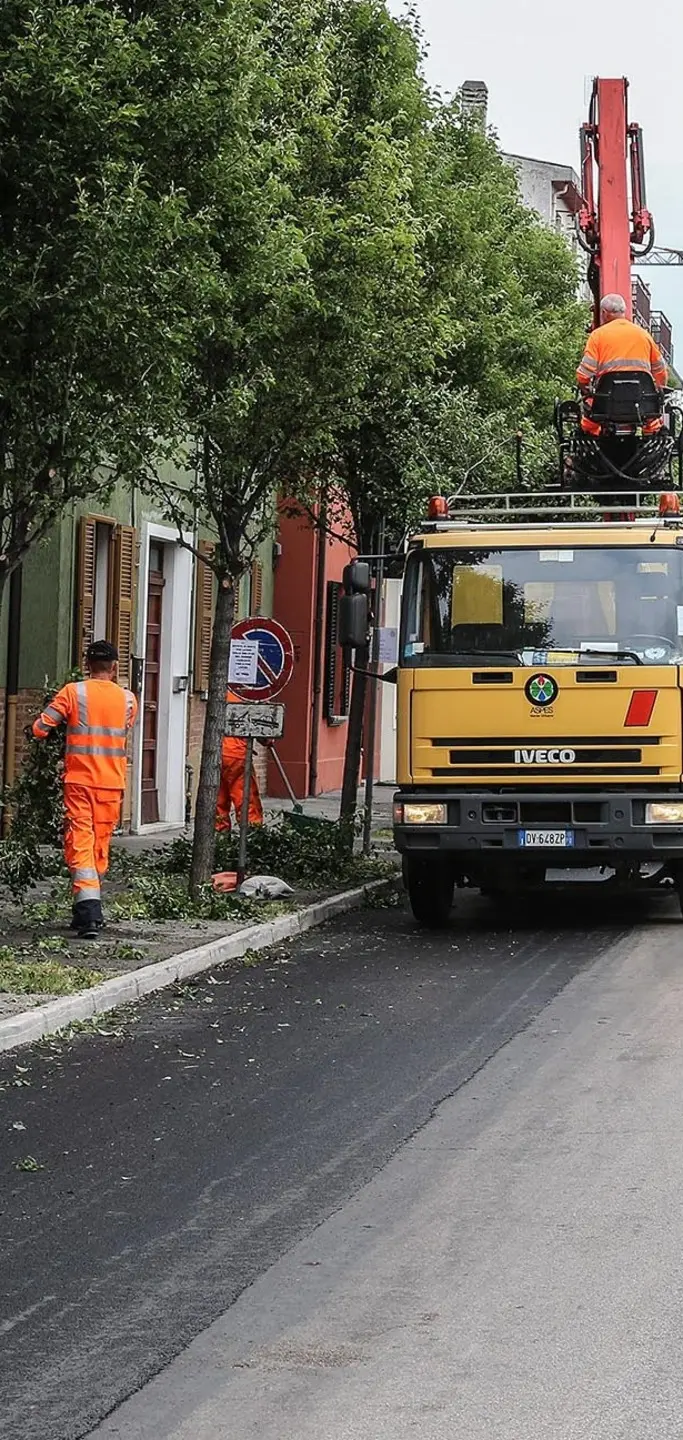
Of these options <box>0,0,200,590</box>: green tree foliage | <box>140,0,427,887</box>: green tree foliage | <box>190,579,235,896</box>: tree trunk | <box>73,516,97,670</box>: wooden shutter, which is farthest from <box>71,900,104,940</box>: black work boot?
<box>73,516,97,670</box>: wooden shutter

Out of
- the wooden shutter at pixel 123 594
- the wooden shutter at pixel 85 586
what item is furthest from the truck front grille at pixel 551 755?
the wooden shutter at pixel 123 594

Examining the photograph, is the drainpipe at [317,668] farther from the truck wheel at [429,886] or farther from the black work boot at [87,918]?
the black work boot at [87,918]

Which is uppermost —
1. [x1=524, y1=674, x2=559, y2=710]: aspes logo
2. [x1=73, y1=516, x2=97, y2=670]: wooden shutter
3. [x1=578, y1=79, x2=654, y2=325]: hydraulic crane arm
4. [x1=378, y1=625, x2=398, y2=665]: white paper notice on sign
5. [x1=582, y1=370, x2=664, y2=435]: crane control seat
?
[x1=578, y1=79, x2=654, y2=325]: hydraulic crane arm

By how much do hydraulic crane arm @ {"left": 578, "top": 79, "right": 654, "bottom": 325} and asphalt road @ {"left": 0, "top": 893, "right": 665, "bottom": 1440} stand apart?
7.17 m

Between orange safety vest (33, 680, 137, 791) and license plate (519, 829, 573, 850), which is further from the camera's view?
license plate (519, 829, 573, 850)

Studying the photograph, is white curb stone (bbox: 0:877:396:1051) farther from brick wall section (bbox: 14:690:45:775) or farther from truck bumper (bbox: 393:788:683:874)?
brick wall section (bbox: 14:690:45:775)

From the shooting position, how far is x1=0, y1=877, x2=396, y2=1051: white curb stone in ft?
35.4

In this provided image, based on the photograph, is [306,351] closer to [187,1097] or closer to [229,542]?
[229,542]

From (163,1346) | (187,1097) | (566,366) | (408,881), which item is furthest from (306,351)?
(566,366)

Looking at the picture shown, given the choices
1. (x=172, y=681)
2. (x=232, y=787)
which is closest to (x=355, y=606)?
(x=232, y=787)

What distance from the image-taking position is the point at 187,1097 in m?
9.33

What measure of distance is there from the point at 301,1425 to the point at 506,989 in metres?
7.75

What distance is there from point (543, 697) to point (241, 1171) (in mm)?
8132

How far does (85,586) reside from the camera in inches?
848
